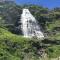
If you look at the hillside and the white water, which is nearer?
the hillside

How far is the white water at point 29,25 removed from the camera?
76.3ft

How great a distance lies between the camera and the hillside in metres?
15.4

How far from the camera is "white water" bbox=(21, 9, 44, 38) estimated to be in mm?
23250

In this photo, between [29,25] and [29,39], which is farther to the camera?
[29,25]

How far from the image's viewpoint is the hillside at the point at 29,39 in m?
15.4

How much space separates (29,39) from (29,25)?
21.3 ft

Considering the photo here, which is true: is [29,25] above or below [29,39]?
above

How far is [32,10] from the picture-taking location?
2728 cm

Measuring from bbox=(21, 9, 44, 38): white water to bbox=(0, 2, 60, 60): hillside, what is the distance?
40 cm

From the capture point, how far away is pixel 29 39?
18.0 meters

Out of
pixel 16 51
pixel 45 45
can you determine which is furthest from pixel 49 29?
pixel 16 51

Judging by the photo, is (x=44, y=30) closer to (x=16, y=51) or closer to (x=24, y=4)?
(x=24, y=4)

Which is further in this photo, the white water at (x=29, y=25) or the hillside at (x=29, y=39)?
the white water at (x=29, y=25)

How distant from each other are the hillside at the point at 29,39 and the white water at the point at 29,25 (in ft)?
1.30
